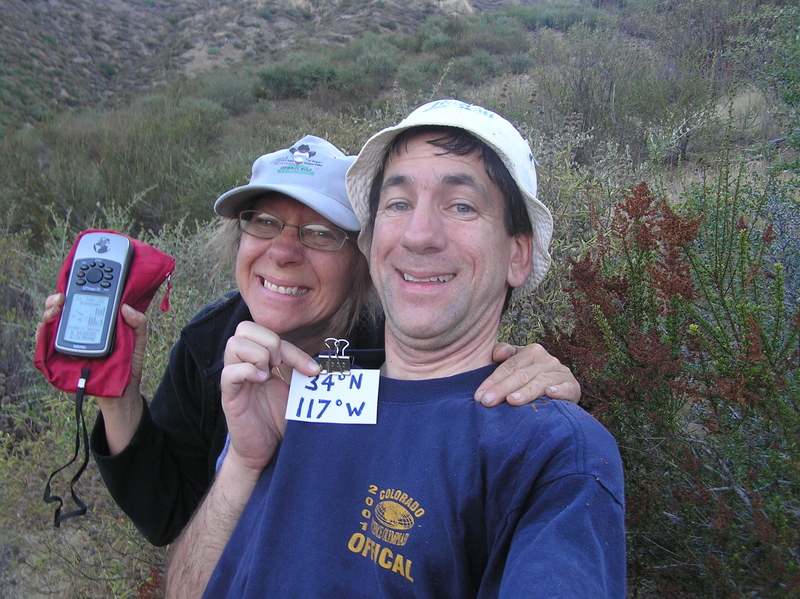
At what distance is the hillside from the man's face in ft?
71.7

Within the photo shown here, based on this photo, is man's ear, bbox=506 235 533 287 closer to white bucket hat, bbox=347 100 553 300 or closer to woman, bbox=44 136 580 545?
white bucket hat, bbox=347 100 553 300

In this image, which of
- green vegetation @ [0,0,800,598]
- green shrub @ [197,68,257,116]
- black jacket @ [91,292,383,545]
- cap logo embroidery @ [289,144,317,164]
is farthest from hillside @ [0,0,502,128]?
cap logo embroidery @ [289,144,317,164]

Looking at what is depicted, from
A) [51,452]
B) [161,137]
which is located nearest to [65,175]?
[161,137]

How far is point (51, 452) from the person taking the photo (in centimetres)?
387

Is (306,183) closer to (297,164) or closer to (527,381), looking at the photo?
(297,164)

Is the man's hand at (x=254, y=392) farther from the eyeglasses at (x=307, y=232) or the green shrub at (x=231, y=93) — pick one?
the green shrub at (x=231, y=93)

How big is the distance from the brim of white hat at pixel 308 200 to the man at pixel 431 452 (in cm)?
10

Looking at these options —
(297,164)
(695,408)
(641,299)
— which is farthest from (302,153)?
(695,408)

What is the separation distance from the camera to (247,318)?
2.43 metres

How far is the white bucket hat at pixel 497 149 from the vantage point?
1691 mm

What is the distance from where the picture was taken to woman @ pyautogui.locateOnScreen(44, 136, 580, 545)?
220 cm

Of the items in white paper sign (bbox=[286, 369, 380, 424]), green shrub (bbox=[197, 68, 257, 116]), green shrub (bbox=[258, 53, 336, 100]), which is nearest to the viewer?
white paper sign (bbox=[286, 369, 380, 424])

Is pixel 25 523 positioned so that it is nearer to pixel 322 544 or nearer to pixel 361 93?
pixel 322 544

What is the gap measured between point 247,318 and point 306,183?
2.15 feet
